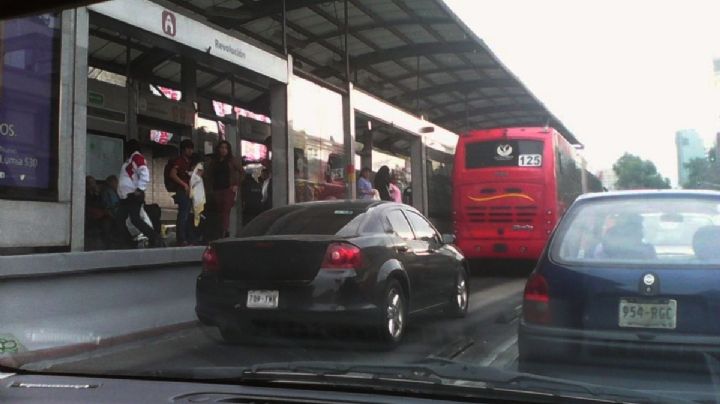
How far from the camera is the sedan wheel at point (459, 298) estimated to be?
26.0ft

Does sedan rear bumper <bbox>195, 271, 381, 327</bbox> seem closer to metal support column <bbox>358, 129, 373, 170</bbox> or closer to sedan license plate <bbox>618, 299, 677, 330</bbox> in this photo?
sedan license plate <bbox>618, 299, 677, 330</bbox>

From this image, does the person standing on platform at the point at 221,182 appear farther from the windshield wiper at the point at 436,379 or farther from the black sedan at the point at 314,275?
the windshield wiper at the point at 436,379


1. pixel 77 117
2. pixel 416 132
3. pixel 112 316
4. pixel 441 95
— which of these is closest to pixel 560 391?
pixel 112 316

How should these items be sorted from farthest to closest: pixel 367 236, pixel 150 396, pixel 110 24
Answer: pixel 110 24
pixel 367 236
pixel 150 396

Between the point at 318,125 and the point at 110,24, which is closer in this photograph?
the point at 110,24

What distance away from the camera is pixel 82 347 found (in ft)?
19.4

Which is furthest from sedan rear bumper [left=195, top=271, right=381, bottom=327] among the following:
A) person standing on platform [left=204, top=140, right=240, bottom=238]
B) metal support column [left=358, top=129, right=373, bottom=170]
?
metal support column [left=358, top=129, right=373, bottom=170]

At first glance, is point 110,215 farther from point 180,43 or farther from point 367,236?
point 367,236

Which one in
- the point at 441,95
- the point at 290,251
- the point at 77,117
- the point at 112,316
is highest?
the point at 441,95

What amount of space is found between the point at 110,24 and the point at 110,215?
2.68m

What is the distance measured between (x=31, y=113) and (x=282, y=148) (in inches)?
213

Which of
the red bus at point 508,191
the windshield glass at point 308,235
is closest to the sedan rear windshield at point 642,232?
the windshield glass at point 308,235

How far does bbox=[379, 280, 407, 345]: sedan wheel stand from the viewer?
583cm

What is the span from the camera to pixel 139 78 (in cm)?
1440
